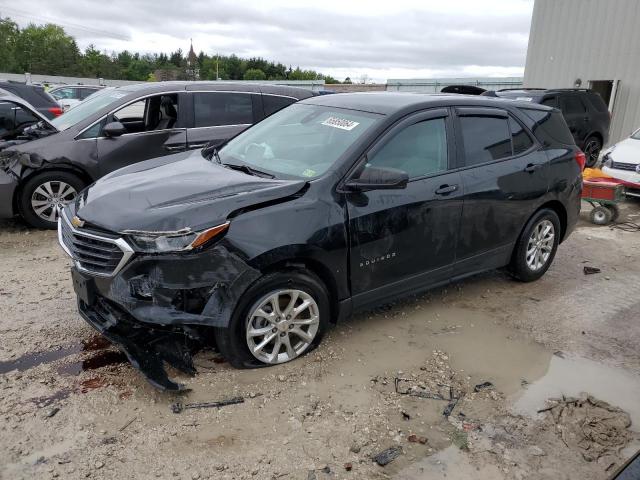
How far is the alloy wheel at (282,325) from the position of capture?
3396 millimetres

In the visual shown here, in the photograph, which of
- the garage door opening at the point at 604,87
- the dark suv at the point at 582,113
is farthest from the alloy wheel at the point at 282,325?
the garage door opening at the point at 604,87

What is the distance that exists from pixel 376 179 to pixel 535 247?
2.42 m

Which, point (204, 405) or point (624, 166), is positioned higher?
point (624, 166)

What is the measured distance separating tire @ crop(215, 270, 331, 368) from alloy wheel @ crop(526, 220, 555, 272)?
97.6 inches

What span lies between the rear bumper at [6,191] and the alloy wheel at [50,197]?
0.22 meters

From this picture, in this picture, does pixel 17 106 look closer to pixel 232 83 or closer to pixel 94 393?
pixel 232 83

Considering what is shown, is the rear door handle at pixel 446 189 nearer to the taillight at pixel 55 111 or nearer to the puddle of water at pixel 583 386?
the puddle of water at pixel 583 386

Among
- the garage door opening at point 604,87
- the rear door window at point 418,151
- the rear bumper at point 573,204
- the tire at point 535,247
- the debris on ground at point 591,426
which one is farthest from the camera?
the garage door opening at point 604,87

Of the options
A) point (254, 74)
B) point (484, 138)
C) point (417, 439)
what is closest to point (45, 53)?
point (254, 74)

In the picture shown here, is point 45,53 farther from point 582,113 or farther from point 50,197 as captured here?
point 50,197

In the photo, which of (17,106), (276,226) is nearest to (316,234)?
(276,226)

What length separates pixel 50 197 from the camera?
6336 millimetres

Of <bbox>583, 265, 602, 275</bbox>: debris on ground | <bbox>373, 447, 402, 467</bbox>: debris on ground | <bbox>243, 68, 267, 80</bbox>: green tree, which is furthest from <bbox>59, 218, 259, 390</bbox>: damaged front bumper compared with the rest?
<bbox>243, 68, 267, 80</bbox>: green tree

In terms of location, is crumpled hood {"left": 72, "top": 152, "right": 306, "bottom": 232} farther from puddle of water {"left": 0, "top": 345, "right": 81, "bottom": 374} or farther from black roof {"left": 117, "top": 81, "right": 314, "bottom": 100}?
black roof {"left": 117, "top": 81, "right": 314, "bottom": 100}
